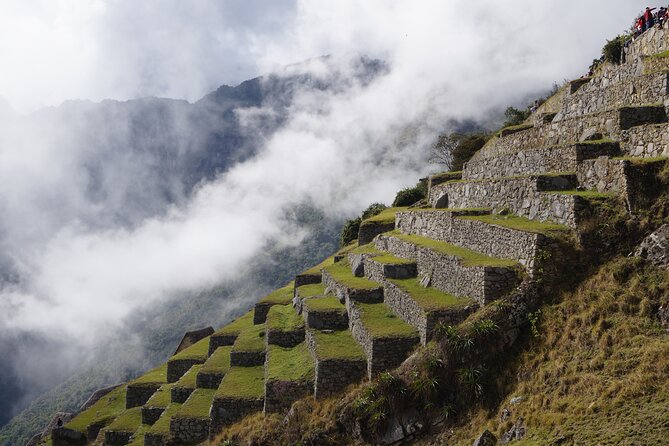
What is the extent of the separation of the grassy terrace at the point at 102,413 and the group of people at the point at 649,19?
28205mm

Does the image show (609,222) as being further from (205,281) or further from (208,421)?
(205,281)

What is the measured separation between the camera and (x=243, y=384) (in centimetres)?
1689

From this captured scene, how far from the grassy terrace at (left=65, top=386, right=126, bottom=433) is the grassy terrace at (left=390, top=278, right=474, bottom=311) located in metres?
19.2

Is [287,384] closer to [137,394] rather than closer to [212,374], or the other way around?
→ [212,374]

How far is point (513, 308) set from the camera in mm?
10562

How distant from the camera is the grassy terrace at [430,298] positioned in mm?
12000

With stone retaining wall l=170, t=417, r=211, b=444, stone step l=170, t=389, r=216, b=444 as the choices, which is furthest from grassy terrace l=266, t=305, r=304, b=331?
stone retaining wall l=170, t=417, r=211, b=444

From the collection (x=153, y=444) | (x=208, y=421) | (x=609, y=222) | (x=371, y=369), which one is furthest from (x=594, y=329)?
(x=153, y=444)

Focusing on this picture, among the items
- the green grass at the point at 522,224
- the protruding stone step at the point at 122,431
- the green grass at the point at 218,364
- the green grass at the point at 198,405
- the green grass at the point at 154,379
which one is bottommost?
the protruding stone step at the point at 122,431

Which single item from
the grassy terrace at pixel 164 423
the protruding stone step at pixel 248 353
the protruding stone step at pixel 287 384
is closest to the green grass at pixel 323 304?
the protruding stone step at pixel 287 384

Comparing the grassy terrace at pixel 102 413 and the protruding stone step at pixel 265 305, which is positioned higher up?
the protruding stone step at pixel 265 305

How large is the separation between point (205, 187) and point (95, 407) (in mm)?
153428

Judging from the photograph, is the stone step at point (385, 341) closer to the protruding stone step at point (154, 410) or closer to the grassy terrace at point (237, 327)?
the protruding stone step at point (154, 410)

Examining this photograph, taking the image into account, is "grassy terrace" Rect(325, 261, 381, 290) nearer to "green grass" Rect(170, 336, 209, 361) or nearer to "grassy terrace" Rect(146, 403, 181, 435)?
"grassy terrace" Rect(146, 403, 181, 435)
